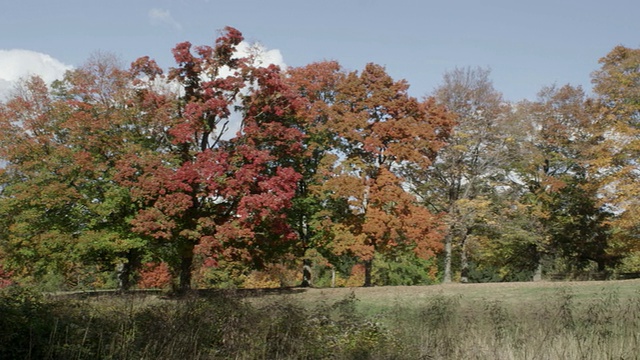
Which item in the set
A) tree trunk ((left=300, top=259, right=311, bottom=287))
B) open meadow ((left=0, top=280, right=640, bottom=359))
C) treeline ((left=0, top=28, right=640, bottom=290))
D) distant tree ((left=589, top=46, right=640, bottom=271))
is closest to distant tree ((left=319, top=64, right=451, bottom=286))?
treeline ((left=0, top=28, right=640, bottom=290))

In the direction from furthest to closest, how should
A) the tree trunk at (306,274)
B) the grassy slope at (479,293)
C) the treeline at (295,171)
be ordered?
the tree trunk at (306,274) → the treeline at (295,171) → the grassy slope at (479,293)

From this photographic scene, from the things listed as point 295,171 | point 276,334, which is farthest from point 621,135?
point 276,334

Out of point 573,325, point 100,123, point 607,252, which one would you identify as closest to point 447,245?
point 607,252

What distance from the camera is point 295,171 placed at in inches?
1115

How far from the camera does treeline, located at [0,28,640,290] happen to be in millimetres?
22703

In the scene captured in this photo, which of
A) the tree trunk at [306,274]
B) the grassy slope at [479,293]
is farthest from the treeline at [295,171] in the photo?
the grassy slope at [479,293]

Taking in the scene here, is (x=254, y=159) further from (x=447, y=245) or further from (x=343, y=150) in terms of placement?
(x=447, y=245)

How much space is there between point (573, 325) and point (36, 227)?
2242cm

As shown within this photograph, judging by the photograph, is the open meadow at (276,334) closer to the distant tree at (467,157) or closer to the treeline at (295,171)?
the treeline at (295,171)

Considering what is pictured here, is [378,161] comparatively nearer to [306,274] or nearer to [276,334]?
[306,274]

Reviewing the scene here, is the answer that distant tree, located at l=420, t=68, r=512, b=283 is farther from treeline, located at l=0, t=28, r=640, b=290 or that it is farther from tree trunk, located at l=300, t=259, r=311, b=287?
tree trunk, located at l=300, t=259, r=311, b=287

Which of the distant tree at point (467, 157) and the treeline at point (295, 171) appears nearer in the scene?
the treeline at point (295, 171)

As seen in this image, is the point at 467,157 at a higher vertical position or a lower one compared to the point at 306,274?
higher

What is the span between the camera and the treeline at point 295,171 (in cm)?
2270
